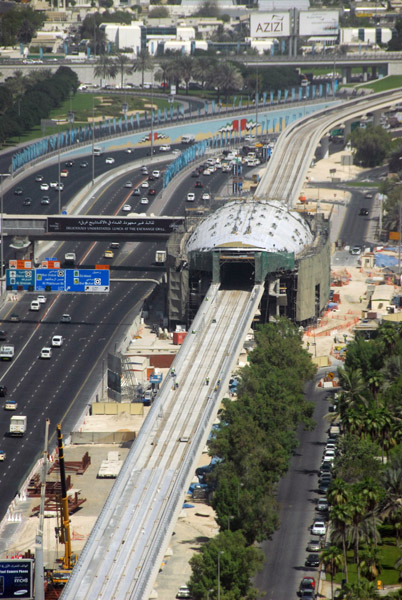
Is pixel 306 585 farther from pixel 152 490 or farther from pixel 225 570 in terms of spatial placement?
pixel 152 490

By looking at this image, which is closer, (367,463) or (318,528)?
(318,528)

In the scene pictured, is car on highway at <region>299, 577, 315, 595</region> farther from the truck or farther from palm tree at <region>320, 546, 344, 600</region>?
the truck

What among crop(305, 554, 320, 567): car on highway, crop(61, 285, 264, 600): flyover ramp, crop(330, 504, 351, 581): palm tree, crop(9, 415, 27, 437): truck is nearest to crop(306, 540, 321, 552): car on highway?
crop(305, 554, 320, 567): car on highway

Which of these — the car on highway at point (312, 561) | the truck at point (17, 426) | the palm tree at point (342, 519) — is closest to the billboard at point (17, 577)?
the palm tree at point (342, 519)

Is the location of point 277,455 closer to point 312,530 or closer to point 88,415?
point 312,530

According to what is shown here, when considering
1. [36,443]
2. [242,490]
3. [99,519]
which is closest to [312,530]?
[242,490]

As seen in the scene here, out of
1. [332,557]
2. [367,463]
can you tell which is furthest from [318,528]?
[332,557]
